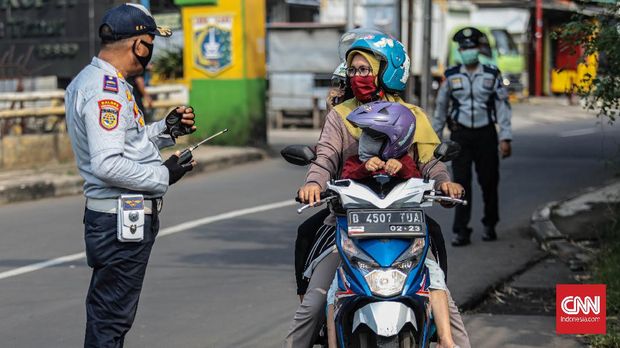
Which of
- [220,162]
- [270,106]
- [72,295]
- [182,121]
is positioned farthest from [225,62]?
[182,121]

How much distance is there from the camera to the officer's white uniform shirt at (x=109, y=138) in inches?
199

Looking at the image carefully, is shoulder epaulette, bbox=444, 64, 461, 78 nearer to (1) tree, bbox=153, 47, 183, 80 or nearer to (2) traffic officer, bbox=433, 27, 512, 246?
(2) traffic officer, bbox=433, 27, 512, 246

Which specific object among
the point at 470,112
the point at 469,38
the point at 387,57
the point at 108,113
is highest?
the point at 469,38

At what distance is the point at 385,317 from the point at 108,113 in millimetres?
1469

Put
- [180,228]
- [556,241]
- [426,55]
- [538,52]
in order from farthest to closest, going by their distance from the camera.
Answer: [538,52]
[426,55]
[180,228]
[556,241]

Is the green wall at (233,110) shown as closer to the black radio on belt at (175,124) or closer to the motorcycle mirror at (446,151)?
the black radio on belt at (175,124)

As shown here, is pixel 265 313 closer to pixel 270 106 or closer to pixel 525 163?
pixel 525 163

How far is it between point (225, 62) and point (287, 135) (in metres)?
5.53

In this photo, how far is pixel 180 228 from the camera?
38.2 feet

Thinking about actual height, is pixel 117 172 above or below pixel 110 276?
above

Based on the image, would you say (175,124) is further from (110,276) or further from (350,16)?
(350,16)

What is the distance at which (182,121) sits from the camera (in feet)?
18.5

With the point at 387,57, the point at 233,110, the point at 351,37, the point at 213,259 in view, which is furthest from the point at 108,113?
the point at 233,110

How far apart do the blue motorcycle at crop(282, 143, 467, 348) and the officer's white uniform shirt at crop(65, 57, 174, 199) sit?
0.84 meters
